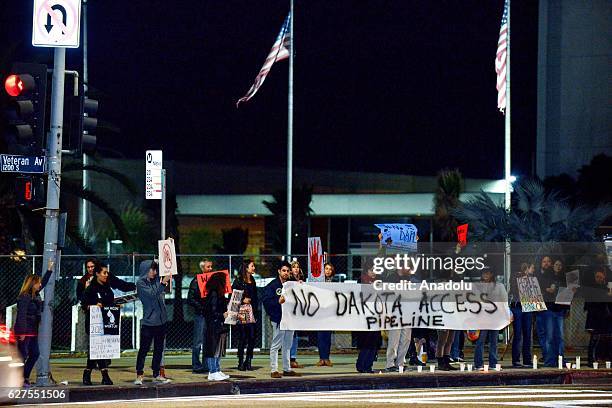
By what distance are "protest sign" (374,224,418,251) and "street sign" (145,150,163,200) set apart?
20.3 ft

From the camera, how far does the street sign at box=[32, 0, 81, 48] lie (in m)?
17.2

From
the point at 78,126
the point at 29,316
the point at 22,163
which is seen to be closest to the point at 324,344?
the point at 29,316

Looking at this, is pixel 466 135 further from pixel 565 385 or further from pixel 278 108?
pixel 565 385

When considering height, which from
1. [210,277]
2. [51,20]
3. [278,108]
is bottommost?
[210,277]

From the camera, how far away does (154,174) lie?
63.6ft

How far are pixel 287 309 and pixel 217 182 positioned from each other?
39150 mm

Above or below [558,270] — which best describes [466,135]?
above

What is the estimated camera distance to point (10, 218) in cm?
2688

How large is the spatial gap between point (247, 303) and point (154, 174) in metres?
2.81

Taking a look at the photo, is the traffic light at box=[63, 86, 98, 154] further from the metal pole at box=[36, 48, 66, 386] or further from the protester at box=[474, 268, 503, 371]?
the protester at box=[474, 268, 503, 371]

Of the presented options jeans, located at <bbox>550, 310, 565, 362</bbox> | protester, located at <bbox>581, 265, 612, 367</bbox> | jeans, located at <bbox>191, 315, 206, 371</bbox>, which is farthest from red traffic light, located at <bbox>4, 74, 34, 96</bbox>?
protester, located at <bbox>581, 265, 612, 367</bbox>

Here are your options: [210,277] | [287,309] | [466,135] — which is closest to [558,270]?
[287,309]

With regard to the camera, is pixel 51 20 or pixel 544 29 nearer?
pixel 51 20

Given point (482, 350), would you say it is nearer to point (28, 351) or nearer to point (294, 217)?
point (28, 351)
